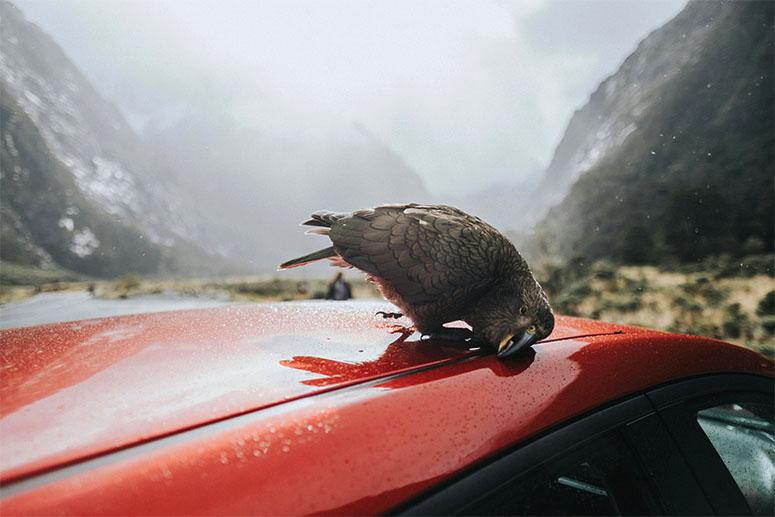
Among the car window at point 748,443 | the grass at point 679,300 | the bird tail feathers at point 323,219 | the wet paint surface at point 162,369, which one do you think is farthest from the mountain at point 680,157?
the wet paint surface at point 162,369

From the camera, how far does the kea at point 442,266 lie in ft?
6.29

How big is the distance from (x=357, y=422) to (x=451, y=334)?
970 millimetres

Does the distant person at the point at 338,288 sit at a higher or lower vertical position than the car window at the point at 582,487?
higher

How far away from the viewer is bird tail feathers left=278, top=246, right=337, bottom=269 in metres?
2.34

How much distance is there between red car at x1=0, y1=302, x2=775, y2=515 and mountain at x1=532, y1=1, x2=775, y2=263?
804 inches

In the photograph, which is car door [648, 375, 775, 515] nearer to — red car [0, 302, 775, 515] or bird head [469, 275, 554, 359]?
red car [0, 302, 775, 515]

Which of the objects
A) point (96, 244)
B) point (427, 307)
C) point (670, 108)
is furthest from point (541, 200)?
point (427, 307)

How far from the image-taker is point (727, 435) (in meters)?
1.83

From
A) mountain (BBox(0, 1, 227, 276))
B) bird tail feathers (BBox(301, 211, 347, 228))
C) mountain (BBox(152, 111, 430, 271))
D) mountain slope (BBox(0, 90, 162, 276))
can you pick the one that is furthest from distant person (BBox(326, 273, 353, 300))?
mountain (BBox(152, 111, 430, 271))

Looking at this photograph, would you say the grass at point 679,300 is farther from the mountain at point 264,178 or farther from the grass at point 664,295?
the mountain at point 264,178

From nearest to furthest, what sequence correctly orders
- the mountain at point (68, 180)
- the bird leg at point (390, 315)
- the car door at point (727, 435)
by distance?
the car door at point (727, 435), the bird leg at point (390, 315), the mountain at point (68, 180)

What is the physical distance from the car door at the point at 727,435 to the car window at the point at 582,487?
0.90 feet

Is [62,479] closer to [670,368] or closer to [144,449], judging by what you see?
[144,449]

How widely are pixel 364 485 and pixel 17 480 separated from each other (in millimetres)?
552
